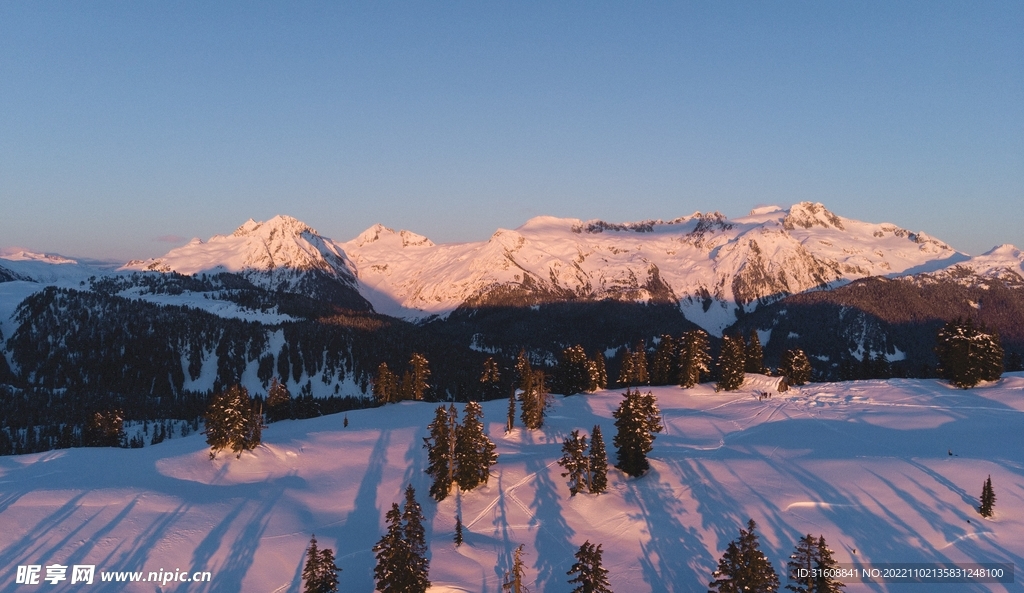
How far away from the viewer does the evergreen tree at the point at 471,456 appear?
58969 millimetres

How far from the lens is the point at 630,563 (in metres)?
44.8

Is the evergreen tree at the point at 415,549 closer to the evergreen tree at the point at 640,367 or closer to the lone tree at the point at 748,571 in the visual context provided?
the lone tree at the point at 748,571

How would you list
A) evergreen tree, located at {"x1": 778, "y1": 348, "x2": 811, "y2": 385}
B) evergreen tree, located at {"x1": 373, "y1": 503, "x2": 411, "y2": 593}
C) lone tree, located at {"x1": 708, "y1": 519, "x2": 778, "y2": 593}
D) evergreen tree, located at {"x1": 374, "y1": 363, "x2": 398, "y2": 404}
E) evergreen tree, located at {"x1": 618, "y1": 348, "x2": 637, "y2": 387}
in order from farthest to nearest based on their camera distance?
evergreen tree, located at {"x1": 618, "y1": 348, "x2": 637, "y2": 387} < evergreen tree, located at {"x1": 374, "y1": 363, "x2": 398, "y2": 404} < evergreen tree, located at {"x1": 778, "y1": 348, "x2": 811, "y2": 385} < evergreen tree, located at {"x1": 373, "y1": 503, "x2": 411, "y2": 593} < lone tree, located at {"x1": 708, "y1": 519, "x2": 778, "y2": 593}

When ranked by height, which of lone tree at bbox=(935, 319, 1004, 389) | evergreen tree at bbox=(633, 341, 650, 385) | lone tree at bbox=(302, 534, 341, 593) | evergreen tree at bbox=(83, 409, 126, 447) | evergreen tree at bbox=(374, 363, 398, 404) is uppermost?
lone tree at bbox=(935, 319, 1004, 389)

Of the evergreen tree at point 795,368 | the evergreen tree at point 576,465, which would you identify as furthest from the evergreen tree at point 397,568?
the evergreen tree at point 795,368

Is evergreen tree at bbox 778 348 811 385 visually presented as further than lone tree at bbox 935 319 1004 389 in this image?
Yes

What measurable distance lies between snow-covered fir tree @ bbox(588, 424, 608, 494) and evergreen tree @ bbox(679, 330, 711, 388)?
46.2 m

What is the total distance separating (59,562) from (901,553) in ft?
202

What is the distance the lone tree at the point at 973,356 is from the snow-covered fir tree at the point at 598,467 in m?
63.2

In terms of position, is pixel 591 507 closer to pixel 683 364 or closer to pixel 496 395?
pixel 683 364

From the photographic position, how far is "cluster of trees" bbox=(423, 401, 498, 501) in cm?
5878

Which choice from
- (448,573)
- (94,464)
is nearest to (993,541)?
(448,573)

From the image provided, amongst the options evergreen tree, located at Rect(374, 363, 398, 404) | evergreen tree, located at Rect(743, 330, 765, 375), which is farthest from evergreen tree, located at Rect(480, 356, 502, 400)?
evergreen tree, located at Rect(743, 330, 765, 375)

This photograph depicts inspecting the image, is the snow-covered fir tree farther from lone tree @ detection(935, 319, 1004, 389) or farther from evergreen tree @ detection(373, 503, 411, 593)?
lone tree @ detection(935, 319, 1004, 389)
